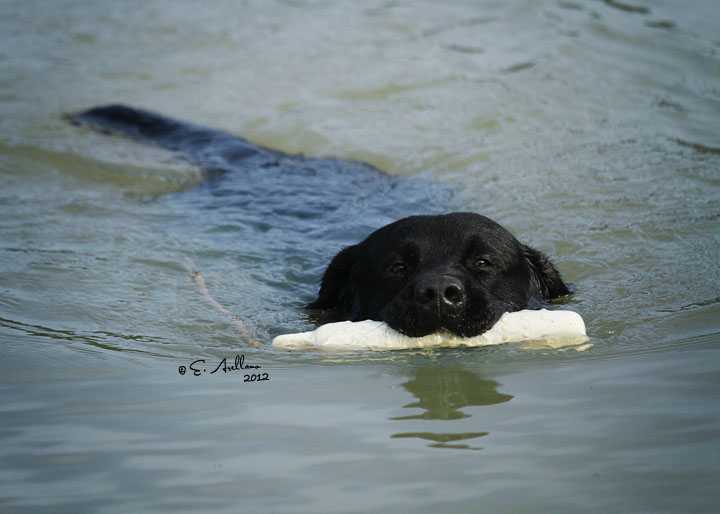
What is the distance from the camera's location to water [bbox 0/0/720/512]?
2664 millimetres

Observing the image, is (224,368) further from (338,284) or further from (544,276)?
(544,276)

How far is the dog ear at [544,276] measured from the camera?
4.91m

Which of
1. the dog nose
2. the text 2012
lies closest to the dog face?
the dog nose

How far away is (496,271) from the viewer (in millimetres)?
4363

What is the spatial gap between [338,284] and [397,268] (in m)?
0.78

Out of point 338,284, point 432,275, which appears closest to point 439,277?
point 432,275

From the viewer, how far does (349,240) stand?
6.13 metres

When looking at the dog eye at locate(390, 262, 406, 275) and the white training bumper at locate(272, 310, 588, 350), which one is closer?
the white training bumper at locate(272, 310, 588, 350)

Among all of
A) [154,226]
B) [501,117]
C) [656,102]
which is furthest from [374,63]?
[154,226]

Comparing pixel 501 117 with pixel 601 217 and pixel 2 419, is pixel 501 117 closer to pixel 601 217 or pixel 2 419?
pixel 601 217

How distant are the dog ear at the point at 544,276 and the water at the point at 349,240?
0.17m

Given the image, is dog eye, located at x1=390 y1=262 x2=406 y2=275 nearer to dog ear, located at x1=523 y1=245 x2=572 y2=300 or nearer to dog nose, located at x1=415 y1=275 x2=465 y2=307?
dog nose, located at x1=415 y1=275 x2=465 y2=307

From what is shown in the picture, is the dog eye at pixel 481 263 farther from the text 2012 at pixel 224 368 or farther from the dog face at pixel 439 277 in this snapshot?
the text 2012 at pixel 224 368

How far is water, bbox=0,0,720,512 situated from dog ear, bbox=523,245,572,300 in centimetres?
17
